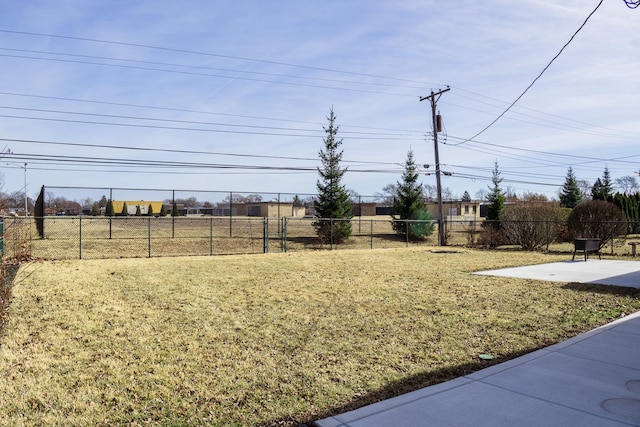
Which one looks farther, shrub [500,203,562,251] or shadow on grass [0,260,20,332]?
shrub [500,203,562,251]

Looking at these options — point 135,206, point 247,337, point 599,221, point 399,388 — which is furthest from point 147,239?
point 599,221

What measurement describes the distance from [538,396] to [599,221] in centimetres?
2080

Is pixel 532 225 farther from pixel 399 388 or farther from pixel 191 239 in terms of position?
pixel 399 388

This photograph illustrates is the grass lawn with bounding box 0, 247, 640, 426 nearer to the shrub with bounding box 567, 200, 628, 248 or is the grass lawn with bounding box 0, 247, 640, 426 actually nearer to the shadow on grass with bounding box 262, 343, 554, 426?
the shadow on grass with bounding box 262, 343, 554, 426

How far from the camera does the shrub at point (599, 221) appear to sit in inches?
842

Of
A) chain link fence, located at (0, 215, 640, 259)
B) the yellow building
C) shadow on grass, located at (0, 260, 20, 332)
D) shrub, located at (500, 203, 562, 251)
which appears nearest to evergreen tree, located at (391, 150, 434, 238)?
chain link fence, located at (0, 215, 640, 259)

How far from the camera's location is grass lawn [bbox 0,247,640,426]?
4414 mm

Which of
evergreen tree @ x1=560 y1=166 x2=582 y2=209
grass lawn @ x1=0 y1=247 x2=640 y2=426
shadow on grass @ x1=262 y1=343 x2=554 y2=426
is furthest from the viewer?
evergreen tree @ x1=560 y1=166 x2=582 y2=209

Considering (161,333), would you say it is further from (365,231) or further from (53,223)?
(365,231)

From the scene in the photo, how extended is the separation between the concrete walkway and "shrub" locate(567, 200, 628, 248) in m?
18.0

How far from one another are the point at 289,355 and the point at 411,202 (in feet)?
92.2

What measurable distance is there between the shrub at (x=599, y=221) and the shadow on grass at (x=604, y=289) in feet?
40.6

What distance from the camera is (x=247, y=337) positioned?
6609 millimetres

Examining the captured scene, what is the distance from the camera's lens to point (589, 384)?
4.54 m
